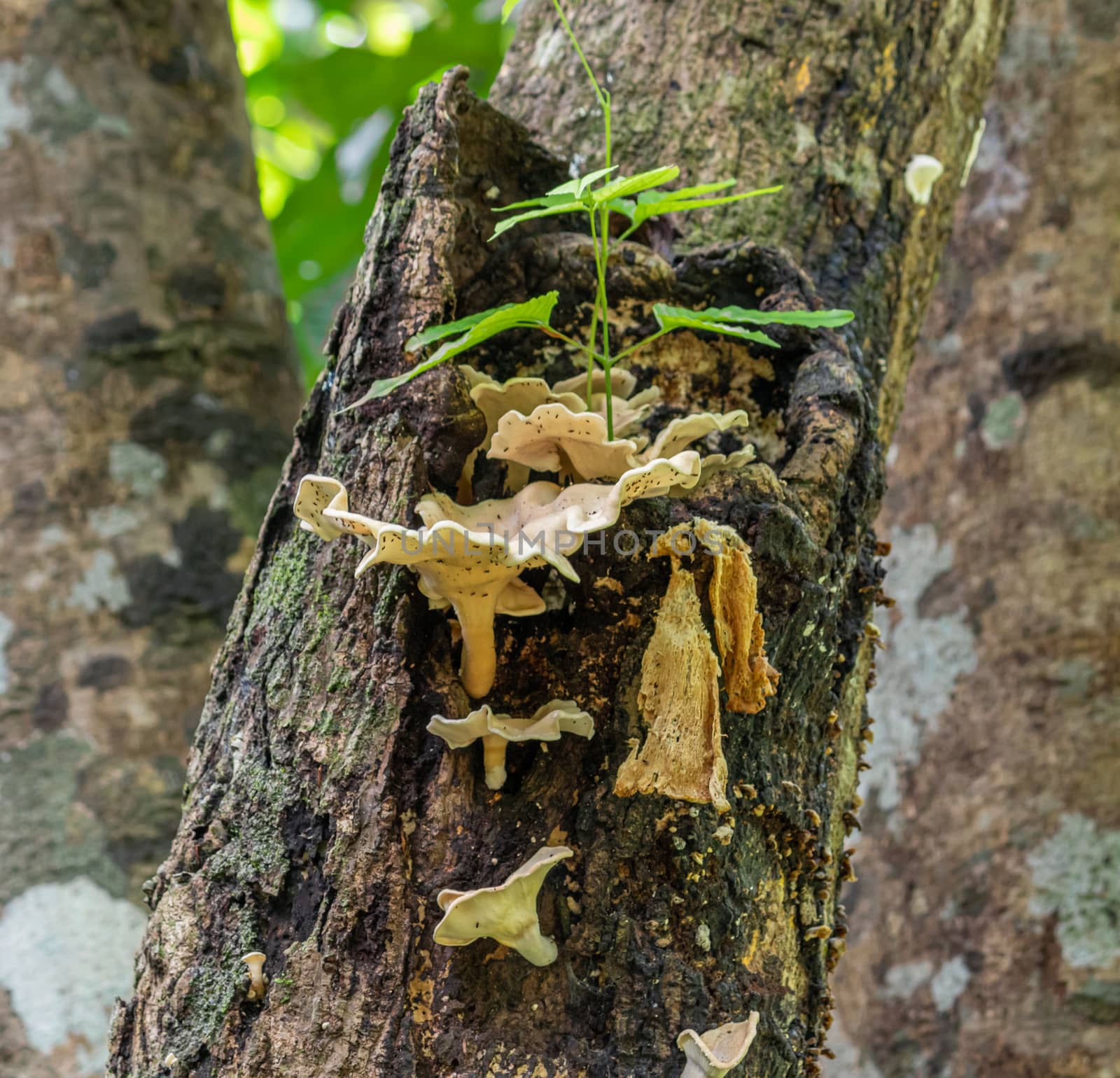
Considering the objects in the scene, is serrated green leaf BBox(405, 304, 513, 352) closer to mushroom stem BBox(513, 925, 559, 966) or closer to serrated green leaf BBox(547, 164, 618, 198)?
serrated green leaf BBox(547, 164, 618, 198)

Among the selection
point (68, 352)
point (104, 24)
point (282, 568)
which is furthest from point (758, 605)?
point (104, 24)

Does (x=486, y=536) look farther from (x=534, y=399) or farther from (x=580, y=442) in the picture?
(x=534, y=399)

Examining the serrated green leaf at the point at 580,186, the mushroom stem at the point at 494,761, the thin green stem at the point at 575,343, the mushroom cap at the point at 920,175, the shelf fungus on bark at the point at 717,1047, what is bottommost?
the shelf fungus on bark at the point at 717,1047

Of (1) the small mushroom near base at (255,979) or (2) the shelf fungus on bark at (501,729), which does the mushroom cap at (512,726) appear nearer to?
(2) the shelf fungus on bark at (501,729)

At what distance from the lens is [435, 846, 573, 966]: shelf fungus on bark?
1.59 m

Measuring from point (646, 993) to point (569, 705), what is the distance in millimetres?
486

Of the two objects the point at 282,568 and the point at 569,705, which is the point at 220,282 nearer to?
the point at 282,568

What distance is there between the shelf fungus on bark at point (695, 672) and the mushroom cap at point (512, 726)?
0.12 meters

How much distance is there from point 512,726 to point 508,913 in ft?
0.97


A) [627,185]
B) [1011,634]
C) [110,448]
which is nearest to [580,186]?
[627,185]

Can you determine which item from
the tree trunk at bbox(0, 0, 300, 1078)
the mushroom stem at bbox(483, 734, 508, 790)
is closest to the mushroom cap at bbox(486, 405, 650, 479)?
the mushroom stem at bbox(483, 734, 508, 790)

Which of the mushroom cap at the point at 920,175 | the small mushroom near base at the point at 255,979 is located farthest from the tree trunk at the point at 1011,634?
the small mushroom near base at the point at 255,979

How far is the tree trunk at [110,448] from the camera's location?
10.5 feet

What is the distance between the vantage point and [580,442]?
1836 mm
